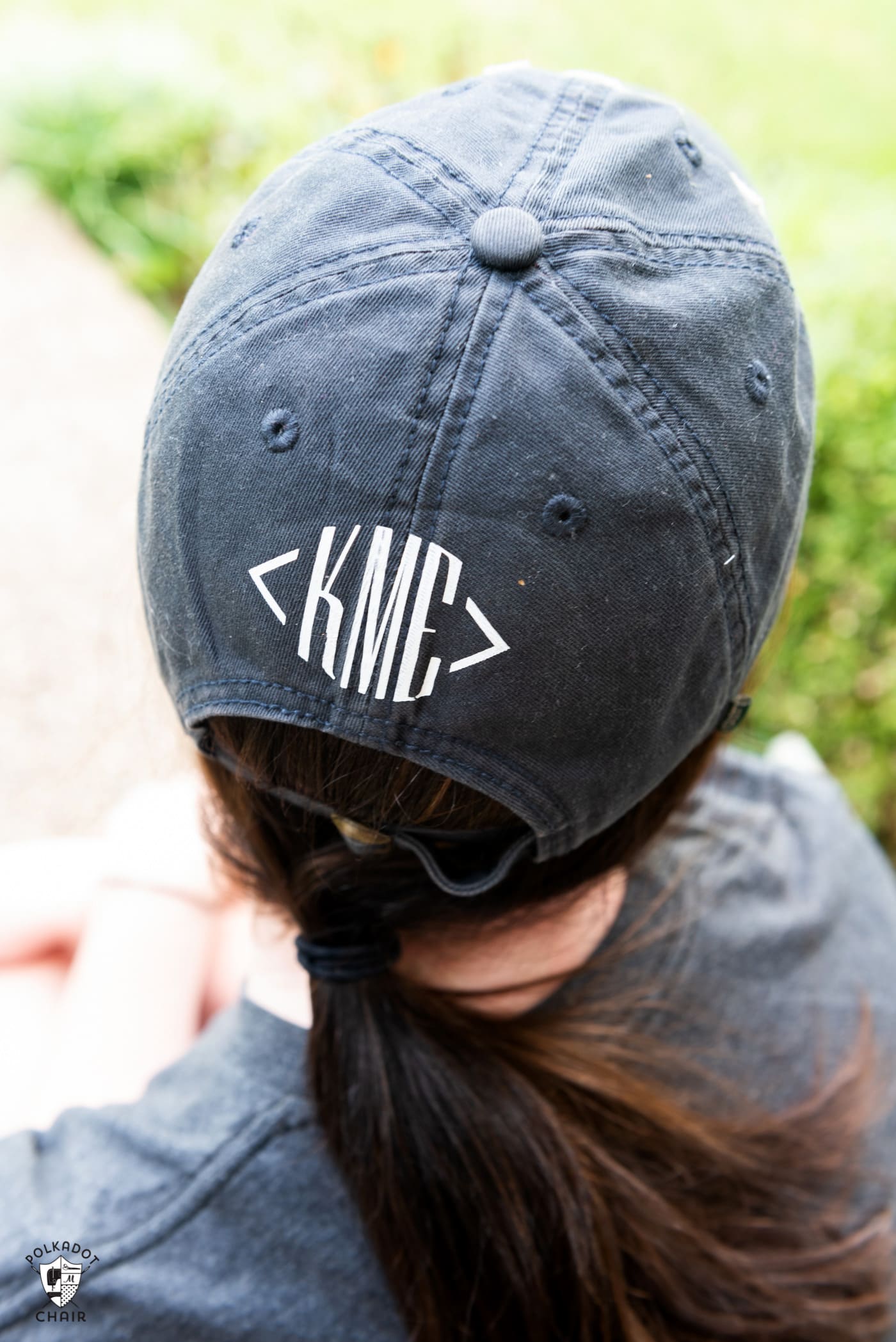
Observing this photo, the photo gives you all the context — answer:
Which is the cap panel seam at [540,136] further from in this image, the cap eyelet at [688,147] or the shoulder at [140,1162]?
the shoulder at [140,1162]

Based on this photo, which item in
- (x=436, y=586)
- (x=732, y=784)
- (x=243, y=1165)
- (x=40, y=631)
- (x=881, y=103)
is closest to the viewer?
(x=436, y=586)

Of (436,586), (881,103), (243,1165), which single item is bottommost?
(243,1165)

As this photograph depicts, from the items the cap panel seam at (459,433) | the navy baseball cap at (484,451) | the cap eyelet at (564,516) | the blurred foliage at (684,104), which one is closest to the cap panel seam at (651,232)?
the navy baseball cap at (484,451)

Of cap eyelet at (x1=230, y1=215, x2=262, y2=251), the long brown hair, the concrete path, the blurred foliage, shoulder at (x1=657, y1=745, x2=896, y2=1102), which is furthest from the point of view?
the concrete path

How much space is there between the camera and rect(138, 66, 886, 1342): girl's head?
81cm

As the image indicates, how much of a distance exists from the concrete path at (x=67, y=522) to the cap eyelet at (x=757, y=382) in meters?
1.12

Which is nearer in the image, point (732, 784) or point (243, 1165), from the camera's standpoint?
point (243, 1165)

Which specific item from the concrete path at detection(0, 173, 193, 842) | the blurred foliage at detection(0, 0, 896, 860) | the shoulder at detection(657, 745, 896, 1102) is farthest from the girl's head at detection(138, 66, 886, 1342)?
the blurred foliage at detection(0, 0, 896, 860)

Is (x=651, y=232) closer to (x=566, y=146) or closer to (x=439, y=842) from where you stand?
(x=566, y=146)

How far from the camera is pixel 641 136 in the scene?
94 cm

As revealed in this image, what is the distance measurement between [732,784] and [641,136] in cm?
102

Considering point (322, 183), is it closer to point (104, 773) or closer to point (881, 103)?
point (104, 773)

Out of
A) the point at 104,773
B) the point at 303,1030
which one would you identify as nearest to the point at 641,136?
the point at 303,1030

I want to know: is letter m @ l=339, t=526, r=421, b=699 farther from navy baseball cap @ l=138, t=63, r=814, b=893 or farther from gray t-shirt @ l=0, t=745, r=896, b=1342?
gray t-shirt @ l=0, t=745, r=896, b=1342
